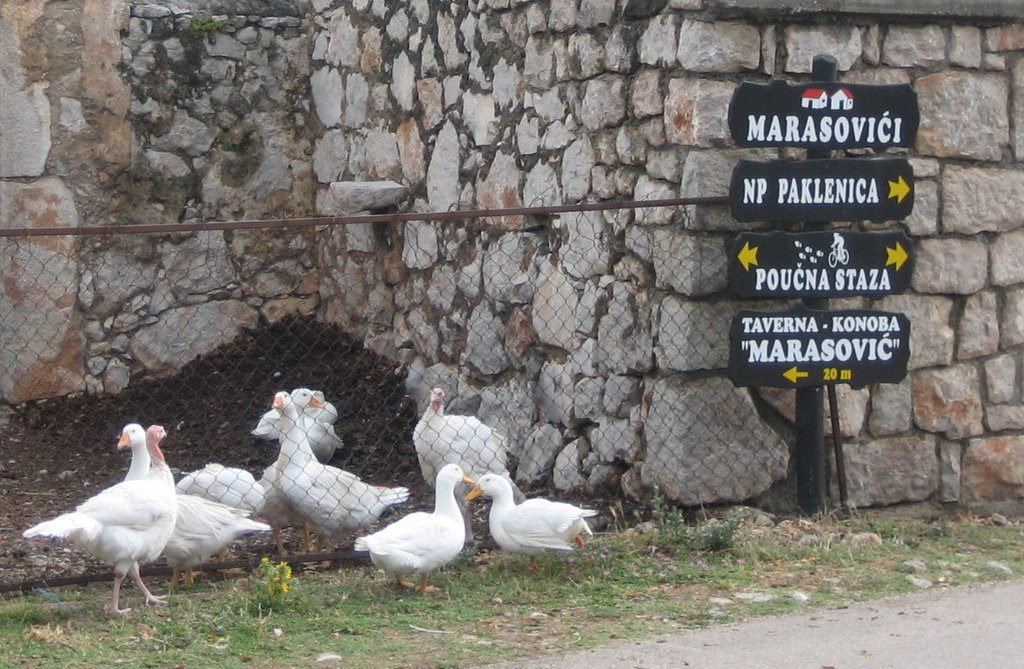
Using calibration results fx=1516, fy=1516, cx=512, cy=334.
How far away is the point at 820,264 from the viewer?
6.14 m

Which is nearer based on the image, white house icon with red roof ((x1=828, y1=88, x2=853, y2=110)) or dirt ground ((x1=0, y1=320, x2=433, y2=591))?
white house icon with red roof ((x1=828, y1=88, x2=853, y2=110))

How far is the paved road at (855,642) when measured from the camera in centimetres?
471

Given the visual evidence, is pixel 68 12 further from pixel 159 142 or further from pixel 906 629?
pixel 906 629

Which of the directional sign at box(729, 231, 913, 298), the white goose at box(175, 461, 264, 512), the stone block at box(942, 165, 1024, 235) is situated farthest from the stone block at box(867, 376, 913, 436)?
the white goose at box(175, 461, 264, 512)

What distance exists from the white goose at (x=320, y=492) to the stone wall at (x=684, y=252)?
1071 mm

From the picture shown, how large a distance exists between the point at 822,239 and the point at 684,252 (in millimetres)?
561

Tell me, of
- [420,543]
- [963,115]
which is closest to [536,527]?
[420,543]

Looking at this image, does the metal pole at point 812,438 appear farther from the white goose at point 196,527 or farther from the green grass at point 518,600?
the white goose at point 196,527

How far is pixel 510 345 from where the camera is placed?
24.3ft

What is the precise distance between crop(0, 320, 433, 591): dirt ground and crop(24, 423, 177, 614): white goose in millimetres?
1701

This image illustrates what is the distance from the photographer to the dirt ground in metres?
7.64

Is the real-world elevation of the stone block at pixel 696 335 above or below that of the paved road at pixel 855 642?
above

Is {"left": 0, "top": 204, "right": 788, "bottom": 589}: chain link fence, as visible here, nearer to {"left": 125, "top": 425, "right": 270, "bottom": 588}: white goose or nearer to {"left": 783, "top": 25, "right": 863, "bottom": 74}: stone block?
{"left": 125, "top": 425, "right": 270, "bottom": 588}: white goose

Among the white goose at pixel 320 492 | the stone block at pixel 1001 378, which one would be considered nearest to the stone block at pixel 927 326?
the stone block at pixel 1001 378
